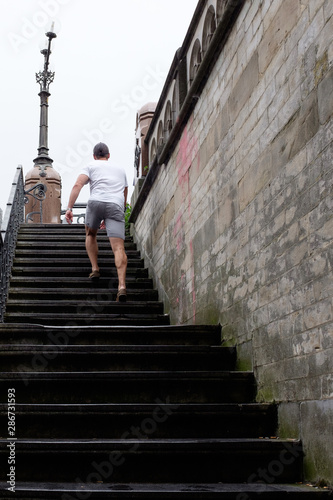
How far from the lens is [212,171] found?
5.48m

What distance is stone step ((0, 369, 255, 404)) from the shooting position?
13.4 feet

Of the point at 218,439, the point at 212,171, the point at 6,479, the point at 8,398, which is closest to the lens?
the point at 6,479

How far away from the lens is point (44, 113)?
59.8 ft

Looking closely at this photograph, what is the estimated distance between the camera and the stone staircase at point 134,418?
3.24 meters

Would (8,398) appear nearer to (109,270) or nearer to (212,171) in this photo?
(212,171)

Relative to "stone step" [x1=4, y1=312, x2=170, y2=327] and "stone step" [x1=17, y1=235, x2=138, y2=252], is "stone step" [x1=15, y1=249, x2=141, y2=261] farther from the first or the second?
"stone step" [x1=4, y1=312, x2=170, y2=327]

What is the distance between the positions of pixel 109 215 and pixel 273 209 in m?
3.47

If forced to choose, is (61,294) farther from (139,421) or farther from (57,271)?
(139,421)

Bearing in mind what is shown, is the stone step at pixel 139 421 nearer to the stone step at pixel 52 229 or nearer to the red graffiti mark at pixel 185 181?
the red graffiti mark at pixel 185 181

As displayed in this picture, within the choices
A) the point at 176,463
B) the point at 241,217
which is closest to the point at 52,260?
the point at 241,217

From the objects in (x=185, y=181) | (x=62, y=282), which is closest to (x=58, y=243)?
(x=62, y=282)

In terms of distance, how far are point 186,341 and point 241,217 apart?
1.17m

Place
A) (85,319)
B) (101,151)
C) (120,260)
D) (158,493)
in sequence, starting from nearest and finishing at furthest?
1. (158,493)
2. (85,319)
3. (120,260)
4. (101,151)

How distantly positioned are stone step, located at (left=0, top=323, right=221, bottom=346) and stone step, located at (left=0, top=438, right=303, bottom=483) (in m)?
1.70
